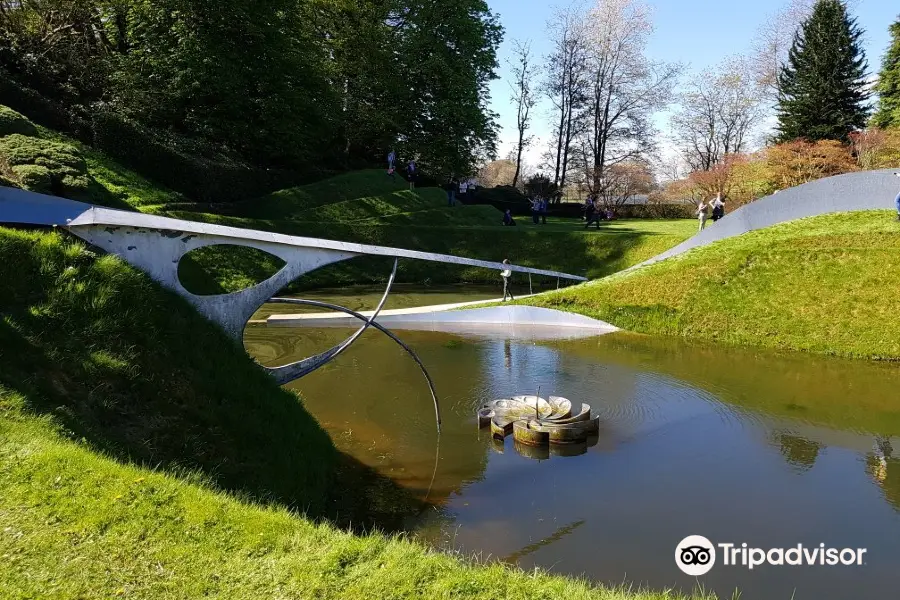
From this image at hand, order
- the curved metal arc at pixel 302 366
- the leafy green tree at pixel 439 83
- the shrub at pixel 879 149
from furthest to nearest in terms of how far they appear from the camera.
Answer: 1. the leafy green tree at pixel 439 83
2. the shrub at pixel 879 149
3. the curved metal arc at pixel 302 366

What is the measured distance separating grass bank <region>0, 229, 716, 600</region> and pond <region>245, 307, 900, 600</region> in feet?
4.60

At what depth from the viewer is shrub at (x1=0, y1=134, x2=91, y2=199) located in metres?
13.7

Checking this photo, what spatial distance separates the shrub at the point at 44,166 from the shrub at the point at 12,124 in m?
1.54

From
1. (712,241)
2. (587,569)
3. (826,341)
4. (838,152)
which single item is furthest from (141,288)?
(838,152)

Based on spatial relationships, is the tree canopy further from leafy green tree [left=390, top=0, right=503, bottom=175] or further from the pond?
the pond

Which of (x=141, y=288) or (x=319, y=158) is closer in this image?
(x=141, y=288)

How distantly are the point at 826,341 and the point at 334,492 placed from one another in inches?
533

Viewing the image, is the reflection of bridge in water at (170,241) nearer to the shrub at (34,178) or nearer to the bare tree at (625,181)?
the shrub at (34,178)

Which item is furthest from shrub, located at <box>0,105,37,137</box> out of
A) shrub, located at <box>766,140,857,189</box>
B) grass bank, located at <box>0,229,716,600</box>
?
shrub, located at <box>766,140,857,189</box>

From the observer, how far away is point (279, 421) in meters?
7.66

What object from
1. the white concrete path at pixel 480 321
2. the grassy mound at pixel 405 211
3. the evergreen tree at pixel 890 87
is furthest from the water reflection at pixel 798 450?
the evergreen tree at pixel 890 87

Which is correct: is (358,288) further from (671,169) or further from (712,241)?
(671,169)

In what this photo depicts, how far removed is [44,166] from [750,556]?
1739cm

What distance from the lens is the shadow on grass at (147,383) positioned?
598cm
